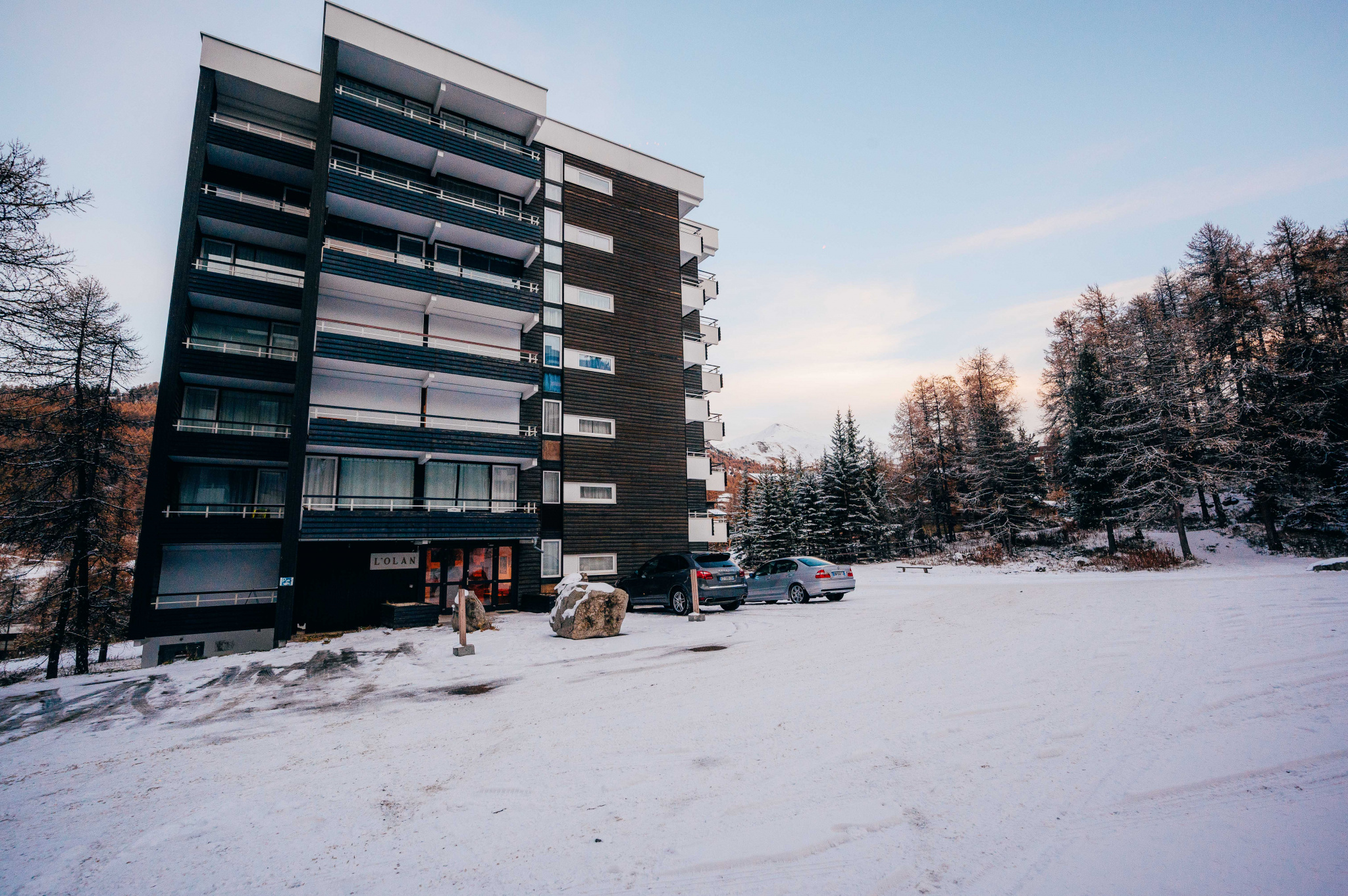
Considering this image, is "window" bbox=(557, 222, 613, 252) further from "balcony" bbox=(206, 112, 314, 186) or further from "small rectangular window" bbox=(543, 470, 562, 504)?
"small rectangular window" bbox=(543, 470, 562, 504)

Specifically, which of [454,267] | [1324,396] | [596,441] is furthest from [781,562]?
[1324,396]

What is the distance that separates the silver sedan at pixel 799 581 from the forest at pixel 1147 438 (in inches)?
799

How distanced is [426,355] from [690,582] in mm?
12435

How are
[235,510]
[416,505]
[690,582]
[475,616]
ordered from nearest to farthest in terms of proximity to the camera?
[475,616] → [690,582] → [235,510] → [416,505]

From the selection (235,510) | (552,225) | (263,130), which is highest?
(263,130)

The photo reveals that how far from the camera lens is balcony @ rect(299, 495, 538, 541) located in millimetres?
17875

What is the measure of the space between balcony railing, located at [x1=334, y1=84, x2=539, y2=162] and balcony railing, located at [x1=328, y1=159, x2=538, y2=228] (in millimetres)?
2168

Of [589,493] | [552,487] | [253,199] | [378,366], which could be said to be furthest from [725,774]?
[253,199]

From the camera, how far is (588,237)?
1028 inches

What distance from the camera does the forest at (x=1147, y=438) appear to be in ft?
90.5

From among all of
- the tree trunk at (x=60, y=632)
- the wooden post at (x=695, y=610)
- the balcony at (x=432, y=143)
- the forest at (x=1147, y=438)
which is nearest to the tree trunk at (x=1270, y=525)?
the forest at (x=1147, y=438)

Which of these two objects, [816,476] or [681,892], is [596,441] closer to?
[681,892]

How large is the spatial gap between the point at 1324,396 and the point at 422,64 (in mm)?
42841

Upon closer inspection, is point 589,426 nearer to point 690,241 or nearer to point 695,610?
point 695,610
